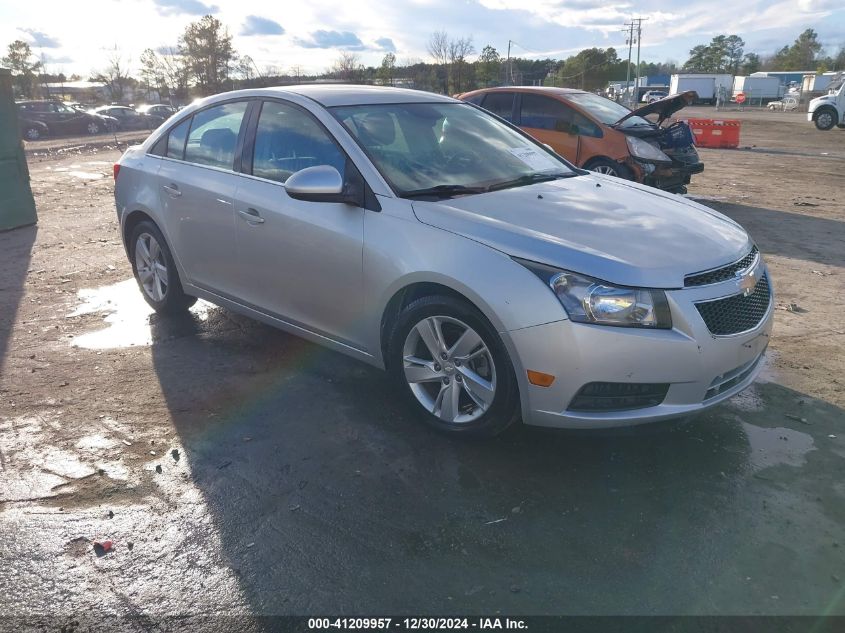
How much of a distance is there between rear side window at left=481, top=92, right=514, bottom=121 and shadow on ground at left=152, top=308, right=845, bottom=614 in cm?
737

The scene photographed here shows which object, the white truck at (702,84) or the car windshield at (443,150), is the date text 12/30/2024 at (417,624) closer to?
the car windshield at (443,150)

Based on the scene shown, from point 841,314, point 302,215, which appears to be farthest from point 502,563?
point 841,314

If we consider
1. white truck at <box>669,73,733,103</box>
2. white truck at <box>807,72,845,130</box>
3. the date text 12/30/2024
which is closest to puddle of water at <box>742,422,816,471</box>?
the date text 12/30/2024

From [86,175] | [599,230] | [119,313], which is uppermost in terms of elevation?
[599,230]

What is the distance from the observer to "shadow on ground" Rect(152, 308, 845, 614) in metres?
2.57

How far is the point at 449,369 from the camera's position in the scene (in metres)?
3.52

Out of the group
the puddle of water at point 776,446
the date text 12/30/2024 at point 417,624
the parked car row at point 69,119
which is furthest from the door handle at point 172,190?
the parked car row at point 69,119

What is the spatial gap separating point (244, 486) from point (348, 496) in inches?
20.3

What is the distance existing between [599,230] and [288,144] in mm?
2032

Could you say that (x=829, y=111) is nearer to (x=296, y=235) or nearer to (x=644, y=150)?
(x=644, y=150)

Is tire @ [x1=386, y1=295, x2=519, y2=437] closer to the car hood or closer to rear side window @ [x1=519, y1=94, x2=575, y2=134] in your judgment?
the car hood

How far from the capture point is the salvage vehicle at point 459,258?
10.1ft

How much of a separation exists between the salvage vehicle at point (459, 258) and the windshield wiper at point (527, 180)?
2cm

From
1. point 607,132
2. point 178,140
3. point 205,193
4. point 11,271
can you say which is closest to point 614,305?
point 205,193
